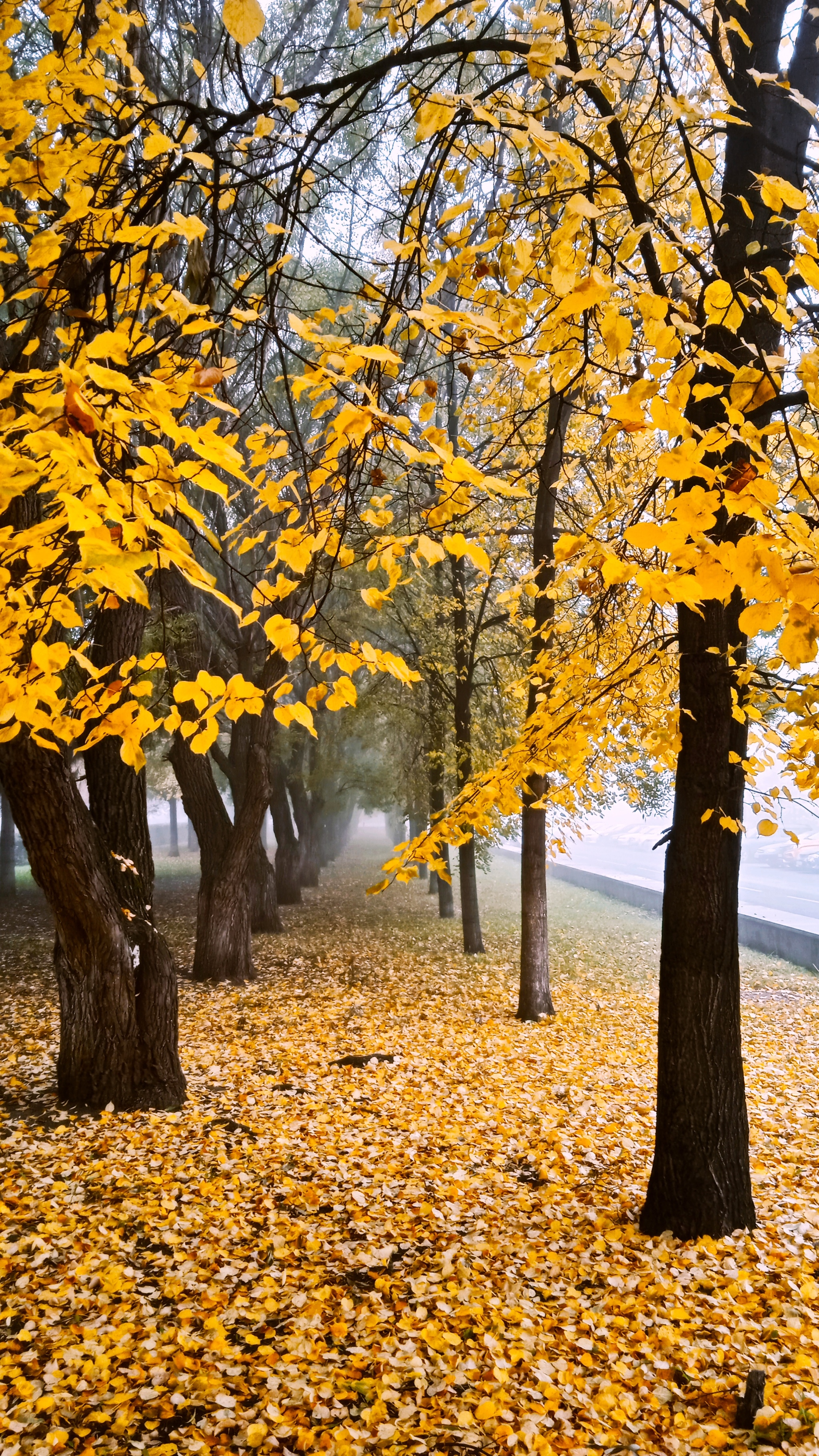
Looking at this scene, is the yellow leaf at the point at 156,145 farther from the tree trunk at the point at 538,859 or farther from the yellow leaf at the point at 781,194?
the tree trunk at the point at 538,859

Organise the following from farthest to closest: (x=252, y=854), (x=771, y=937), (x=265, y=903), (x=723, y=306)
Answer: (x=771, y=937), (x=265, y=903), (x=252, y=854), (x=723, y=306)

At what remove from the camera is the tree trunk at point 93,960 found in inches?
196

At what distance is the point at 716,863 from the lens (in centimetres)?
374

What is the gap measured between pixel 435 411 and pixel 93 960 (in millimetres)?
4225

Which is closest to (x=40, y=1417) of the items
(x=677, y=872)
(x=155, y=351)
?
(x=677, y=872)

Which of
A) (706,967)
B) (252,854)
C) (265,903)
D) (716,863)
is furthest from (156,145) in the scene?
(265,903)

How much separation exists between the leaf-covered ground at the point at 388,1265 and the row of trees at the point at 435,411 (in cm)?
59

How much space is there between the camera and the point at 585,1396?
2.86 meters

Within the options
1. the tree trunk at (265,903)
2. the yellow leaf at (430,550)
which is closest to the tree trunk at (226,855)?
the tree trunk at (265,903)

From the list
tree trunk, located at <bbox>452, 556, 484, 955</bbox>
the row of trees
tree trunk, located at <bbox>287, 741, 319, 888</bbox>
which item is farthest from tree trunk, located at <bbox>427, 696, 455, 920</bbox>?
the row of trees

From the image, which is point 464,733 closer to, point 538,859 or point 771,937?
point 538,859

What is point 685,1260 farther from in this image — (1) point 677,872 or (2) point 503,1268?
(1) point 677,872

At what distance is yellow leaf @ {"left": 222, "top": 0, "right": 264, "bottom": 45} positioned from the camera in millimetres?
1726

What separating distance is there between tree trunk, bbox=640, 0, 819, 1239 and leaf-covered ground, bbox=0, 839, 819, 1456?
32 centimetres
